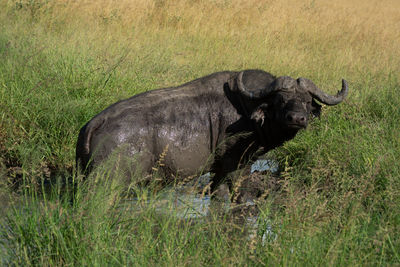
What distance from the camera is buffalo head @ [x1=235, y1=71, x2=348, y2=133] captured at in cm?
476

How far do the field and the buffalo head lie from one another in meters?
0.49

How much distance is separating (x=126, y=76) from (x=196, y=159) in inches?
111

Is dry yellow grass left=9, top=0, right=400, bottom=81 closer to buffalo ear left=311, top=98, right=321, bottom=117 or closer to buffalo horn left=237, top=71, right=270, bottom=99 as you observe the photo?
buffalo ear left=311, top=98, right=321, bottom=117

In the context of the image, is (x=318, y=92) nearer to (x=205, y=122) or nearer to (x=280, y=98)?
(x=280, y=98)

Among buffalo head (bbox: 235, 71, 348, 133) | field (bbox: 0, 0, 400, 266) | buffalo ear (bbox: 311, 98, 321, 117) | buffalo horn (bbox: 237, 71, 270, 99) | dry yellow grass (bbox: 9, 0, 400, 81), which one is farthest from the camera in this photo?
dry yellow grass (bbox: 9, 0, 400, 81)

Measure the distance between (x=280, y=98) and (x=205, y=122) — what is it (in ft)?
2.26

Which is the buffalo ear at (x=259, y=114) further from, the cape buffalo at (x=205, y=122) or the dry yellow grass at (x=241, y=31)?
the dry yellow grass at (x=241, y=31)

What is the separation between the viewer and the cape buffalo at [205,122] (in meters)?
4.55

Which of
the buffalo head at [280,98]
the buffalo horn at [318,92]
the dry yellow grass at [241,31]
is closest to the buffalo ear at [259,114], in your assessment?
the buffalo head at [280,98]

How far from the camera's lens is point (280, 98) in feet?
15.9

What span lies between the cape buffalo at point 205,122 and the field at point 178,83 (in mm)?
388

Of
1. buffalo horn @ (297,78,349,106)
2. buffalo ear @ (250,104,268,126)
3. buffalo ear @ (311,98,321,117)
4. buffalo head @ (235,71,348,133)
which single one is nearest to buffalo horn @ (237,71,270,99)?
buffalo head @ (235,71,348,133)

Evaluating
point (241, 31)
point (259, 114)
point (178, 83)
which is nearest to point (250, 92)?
point (259, 114)

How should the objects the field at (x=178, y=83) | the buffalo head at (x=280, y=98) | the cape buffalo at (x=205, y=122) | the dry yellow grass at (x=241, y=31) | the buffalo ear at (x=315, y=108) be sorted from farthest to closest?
the dry yellow grass at (x=241, y=31) → the buffalo ear at (x=315, y=108) → the buffalo head at (x=280, y=98) → the cape buffalo at (x=205, y=122) → the field at (x=178, y=83)
